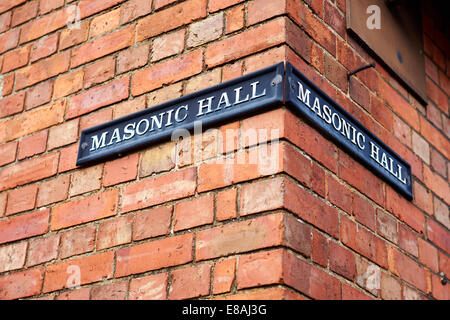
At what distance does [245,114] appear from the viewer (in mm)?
1912

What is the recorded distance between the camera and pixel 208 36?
6.97 ft

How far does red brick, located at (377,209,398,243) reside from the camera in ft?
7.13

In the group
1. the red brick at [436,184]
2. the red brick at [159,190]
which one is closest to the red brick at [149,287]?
the red brick at [159,190]

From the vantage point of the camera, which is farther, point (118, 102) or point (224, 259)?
point (118, 102)

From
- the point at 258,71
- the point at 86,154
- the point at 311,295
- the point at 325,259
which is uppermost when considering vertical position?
the point at 258,71

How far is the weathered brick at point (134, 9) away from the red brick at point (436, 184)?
1184 millimetres

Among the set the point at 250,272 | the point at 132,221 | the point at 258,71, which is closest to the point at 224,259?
the point at 250,272

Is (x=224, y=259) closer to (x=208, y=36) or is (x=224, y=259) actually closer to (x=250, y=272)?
(x=250, y=272)

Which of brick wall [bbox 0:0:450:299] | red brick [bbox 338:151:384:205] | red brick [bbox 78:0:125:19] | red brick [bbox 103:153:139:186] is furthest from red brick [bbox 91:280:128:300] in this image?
red brick [bbox 78:0:125:19]

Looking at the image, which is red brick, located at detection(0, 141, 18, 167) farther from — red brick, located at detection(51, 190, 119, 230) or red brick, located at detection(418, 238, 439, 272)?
red brick, located at detection(418, 238, 439, 272)

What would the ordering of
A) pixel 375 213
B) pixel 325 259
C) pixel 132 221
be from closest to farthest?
pixel 325 259
pixel 132 221
pixel 375 213

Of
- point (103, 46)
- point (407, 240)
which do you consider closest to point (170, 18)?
point (103, 46)

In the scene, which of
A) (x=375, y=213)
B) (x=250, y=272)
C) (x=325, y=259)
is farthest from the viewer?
(x=375, y=213)

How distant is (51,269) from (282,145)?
0.86m
